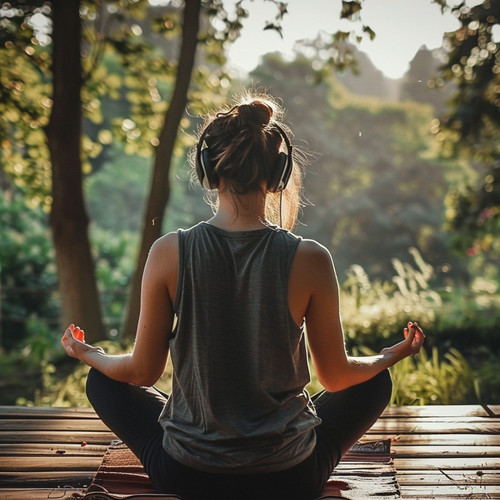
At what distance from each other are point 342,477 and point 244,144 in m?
1.13

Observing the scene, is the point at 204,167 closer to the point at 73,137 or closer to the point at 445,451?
the point at 445,451

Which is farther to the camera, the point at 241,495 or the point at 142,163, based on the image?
the point at 142,163

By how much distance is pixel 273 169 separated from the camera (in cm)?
175

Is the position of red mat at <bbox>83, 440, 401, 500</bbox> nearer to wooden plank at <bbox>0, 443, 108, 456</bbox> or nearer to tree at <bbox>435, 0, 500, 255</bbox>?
wooden plank at <bbox>0, 443, 108, 456</bbox>

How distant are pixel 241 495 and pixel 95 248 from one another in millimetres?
10215

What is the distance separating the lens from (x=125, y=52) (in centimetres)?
679

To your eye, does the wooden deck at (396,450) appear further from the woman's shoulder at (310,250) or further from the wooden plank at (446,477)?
the woman's shoulder at (310,250)

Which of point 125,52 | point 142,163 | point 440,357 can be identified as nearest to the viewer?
point 440,357

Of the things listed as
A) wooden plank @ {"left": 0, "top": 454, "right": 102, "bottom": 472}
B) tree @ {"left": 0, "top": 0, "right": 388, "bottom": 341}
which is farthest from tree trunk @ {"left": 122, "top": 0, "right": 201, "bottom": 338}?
wooden plank @ {"left": 0, "top": 454, "right": 102, "bottom": 472}

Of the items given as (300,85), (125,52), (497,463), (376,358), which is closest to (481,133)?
(125,52)

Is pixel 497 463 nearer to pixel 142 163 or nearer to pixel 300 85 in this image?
pixel 300 85

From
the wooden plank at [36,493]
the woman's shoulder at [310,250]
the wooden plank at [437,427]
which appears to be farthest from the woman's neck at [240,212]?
the wooden plank at [437,427]

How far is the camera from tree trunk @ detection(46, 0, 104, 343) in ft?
18.0

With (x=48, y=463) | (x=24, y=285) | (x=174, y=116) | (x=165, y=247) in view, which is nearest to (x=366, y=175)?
(x=24, y=285)
